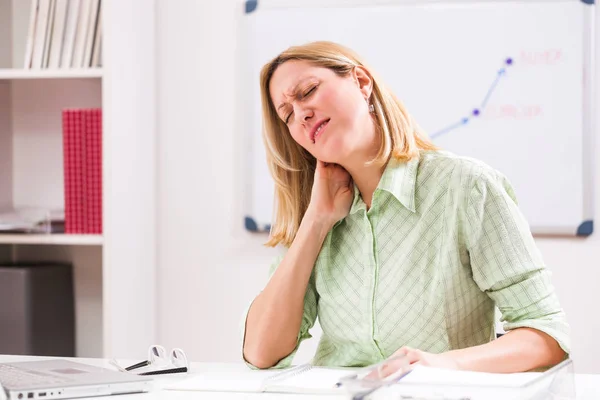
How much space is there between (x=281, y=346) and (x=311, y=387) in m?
0.44

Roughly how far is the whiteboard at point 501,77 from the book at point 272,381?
1434 millimetres

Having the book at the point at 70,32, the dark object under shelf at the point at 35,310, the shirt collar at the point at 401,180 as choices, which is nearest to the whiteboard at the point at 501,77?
the book at the point at 70,32

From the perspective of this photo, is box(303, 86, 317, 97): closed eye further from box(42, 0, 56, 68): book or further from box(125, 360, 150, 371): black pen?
box(42, 0, 56, 68): book

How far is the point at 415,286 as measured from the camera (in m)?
1.54

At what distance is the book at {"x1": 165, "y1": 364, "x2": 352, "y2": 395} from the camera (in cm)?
120

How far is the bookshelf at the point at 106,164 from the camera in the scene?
8.09 feet

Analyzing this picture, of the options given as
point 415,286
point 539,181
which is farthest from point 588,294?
point 415,286

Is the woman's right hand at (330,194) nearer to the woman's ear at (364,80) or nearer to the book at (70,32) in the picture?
the woman's ear at (364,80)

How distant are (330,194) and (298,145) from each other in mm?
158

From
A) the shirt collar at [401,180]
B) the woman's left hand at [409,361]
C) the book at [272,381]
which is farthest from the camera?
the shirt collar at [401,180]

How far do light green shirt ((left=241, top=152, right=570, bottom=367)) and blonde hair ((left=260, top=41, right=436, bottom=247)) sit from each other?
54mm

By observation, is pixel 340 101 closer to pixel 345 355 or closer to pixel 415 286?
pixel 415 286

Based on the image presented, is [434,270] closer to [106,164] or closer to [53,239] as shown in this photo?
[106,164]

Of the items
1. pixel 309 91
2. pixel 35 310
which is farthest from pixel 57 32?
pixel 309 91
